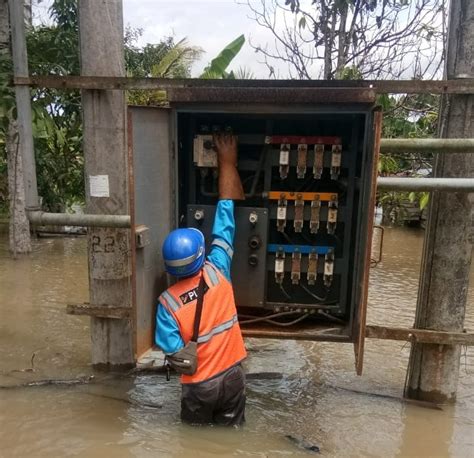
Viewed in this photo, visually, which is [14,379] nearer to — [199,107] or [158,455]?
[158,455]

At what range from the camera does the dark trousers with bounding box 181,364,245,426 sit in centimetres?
363

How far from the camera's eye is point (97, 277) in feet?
14.5

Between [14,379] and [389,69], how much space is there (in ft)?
25.4

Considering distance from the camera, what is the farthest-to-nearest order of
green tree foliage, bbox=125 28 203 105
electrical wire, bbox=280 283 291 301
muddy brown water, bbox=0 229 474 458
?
green tree foliage, bbox=125 28 203 105 < electrical wire, bbox=280 283 291 301 < muddy brown water, bbox=0 229 474 458

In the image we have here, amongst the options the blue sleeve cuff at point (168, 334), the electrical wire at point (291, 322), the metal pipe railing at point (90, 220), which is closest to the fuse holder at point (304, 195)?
the electrical wire at point (291, 322)

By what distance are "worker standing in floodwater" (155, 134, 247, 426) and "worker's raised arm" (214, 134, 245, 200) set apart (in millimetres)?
285

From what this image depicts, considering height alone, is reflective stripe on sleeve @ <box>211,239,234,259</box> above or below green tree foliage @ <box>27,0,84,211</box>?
below

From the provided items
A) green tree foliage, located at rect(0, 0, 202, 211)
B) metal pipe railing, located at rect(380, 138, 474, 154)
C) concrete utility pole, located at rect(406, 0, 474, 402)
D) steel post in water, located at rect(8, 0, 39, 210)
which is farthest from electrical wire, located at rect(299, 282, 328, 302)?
green tree foliage, located at rect(0, 0, 202, 211)

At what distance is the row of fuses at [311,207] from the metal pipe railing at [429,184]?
1.94 feet

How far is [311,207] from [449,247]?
1090mm

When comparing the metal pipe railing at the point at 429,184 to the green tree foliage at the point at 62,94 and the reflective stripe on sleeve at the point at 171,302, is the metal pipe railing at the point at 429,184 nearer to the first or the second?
the reflective stripe on sleeve at the point at 171,302

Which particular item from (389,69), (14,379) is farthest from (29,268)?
(389,69)

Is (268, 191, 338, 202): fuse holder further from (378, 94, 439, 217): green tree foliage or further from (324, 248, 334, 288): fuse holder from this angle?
(378, 94, 439, 217): green tree foliage

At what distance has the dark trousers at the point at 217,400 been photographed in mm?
3629
